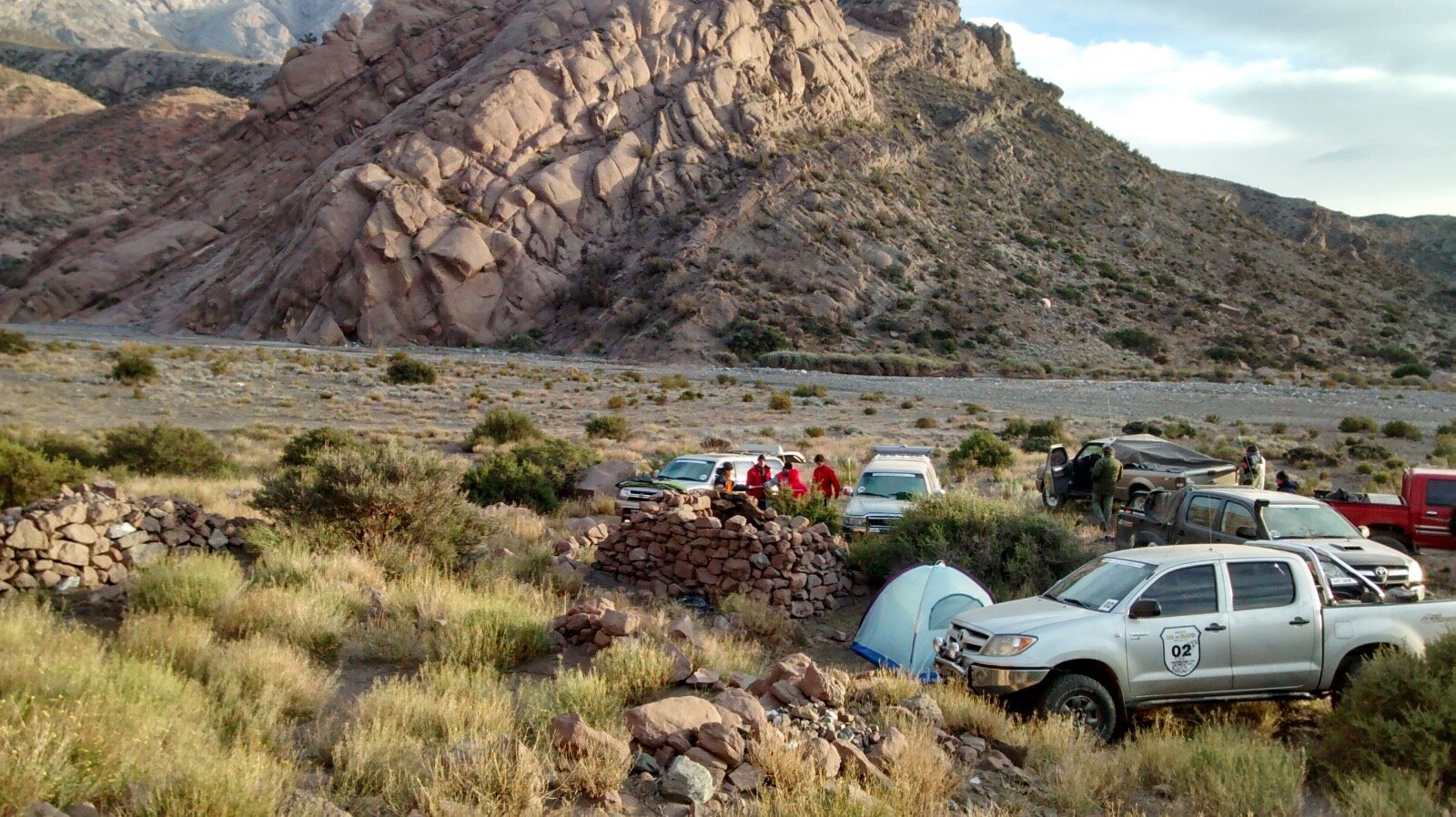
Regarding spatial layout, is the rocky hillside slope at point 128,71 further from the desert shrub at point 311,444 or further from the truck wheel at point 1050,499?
the truck wheel at point 1050,499

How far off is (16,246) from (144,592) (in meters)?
94.7

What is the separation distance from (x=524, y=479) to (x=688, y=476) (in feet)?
10.6

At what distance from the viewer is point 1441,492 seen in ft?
49.6

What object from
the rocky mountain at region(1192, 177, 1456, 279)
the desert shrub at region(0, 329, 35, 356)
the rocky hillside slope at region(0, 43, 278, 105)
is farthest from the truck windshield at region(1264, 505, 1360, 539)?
→ the rocky hillside slope at region(0, 43, 278, 105)

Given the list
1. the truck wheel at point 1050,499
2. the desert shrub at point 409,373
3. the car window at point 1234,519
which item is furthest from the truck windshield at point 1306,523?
the desert shrub at point 409,373

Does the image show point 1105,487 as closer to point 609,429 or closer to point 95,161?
point 609,429

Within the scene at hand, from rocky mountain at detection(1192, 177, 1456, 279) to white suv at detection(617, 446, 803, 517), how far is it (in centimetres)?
8705

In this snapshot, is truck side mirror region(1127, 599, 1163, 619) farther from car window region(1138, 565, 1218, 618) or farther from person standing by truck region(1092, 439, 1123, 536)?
person standing by truck region(1092, 439, 1123, 536)

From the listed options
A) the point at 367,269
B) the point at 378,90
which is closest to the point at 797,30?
the point at 378,90

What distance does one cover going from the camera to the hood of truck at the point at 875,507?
633 inches

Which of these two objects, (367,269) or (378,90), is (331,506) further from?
(378,90)

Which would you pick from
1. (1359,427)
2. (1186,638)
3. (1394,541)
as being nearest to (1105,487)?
(1394,541)

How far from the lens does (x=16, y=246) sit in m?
84.5

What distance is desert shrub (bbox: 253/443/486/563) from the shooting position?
12461 millimetres
